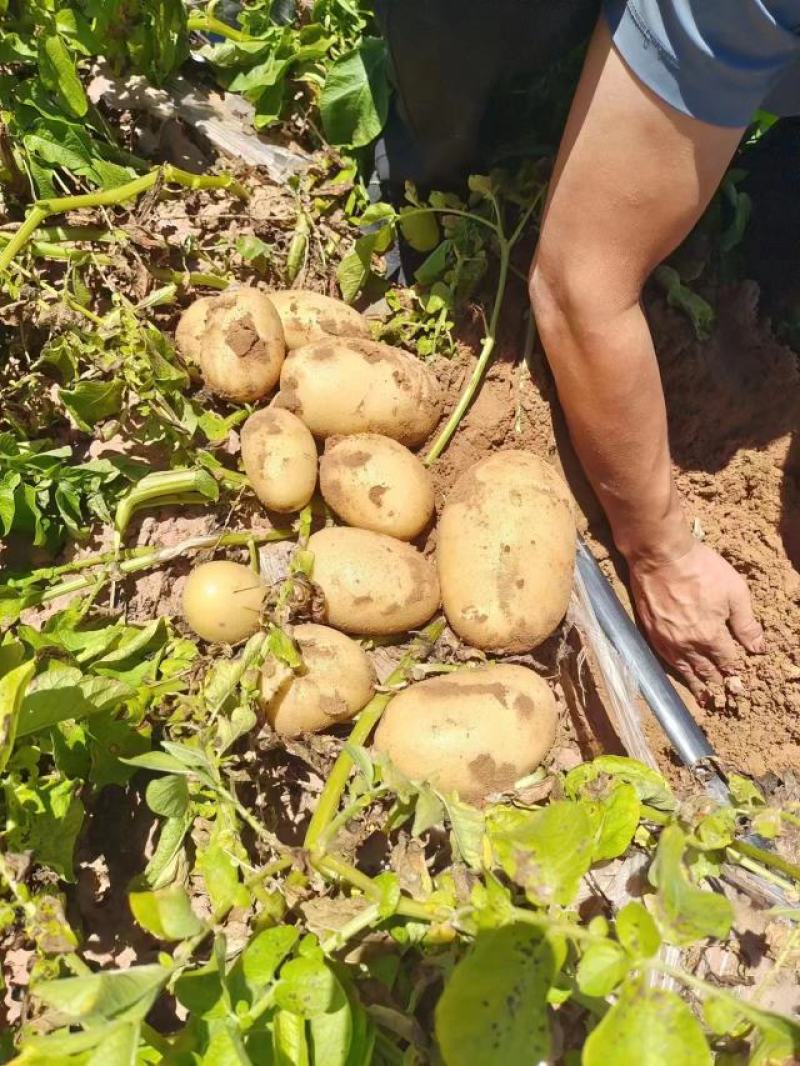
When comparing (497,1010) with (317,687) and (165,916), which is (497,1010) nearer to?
(165,916)

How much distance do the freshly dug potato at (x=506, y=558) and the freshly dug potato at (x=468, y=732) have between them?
0.08 m

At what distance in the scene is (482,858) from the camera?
871 millimetres

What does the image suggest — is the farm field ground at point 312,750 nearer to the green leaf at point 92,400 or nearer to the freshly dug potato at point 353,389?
the green leaf at point 92,400

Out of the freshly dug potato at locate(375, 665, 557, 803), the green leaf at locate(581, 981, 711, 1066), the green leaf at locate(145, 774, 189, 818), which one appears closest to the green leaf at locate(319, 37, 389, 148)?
the freshly dug potato at locate(375, 665, 557, 803)

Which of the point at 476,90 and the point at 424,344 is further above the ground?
the point at 476,90

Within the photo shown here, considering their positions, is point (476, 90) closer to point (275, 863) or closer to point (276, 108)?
point (276, 108)

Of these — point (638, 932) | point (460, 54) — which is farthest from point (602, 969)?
point (460, 54)

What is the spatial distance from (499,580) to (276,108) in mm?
1018

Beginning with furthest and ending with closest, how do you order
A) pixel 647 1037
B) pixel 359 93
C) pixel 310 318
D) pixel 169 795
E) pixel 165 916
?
pixel 359 93, pixel 310 318, pixel 169 795, pixel 165 916, pixel 647 1037

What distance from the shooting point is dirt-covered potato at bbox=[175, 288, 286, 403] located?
1.31 m

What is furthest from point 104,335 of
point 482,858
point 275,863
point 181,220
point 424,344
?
point 482,858

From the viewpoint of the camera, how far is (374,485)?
1279 mm

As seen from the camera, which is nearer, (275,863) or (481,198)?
(275,863)

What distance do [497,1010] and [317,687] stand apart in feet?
1.91
